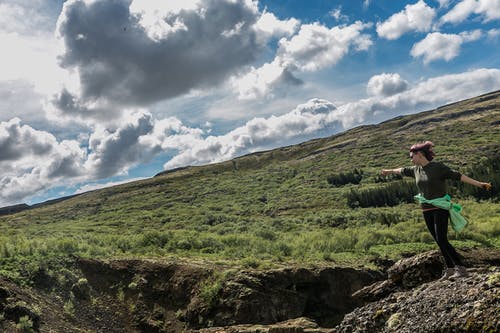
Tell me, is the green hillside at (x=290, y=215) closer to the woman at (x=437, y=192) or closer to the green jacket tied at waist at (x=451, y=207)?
the woman at (x=437, y=192)

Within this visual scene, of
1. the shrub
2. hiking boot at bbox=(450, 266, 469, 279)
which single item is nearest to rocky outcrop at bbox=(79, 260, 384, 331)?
the shrub

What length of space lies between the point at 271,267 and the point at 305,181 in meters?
94.7

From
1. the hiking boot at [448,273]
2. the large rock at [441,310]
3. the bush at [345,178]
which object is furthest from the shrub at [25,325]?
the bush at [345,178]

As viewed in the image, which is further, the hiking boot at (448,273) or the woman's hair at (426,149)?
the woman's hair at (426,149)

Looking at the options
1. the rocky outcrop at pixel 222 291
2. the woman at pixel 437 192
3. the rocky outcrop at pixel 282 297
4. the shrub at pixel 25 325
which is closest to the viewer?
the woman at pixel 437 192

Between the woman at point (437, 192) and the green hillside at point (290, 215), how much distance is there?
42.2ft

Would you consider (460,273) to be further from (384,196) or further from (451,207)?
(384,196)

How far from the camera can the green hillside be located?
23.1 metres

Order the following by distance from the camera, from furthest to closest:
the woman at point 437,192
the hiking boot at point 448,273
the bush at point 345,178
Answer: the bush at point 345,178
the woman at point 437,192
the hiking boot at point 448,273

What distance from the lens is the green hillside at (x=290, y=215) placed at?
23.1 m

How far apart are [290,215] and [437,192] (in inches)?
2580

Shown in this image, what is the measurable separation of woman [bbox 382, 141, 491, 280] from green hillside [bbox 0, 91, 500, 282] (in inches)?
507

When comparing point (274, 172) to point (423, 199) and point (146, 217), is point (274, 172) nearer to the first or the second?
point (146, 217)

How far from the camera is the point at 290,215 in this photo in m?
72.8
